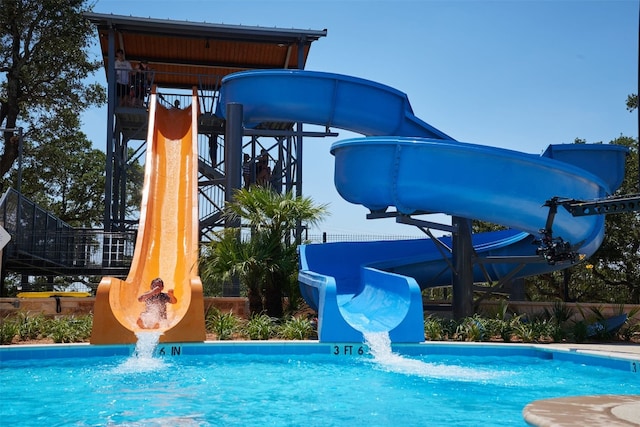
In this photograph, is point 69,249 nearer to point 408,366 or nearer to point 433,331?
point 433,331

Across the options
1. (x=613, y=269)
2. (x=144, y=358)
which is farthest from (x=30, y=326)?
(x=613, y=269)

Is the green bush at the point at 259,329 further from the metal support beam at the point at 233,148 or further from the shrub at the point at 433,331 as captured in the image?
the metal support beam at the point at 233,148

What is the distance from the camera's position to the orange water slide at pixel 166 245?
413 inches

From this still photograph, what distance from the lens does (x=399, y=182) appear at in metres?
11.9

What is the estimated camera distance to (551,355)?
1030 cm

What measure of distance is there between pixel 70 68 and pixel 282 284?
53.1 ft

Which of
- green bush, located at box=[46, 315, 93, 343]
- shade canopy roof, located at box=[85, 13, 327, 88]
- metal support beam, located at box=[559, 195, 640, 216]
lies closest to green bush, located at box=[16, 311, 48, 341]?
green bush, located at box=[46, 315, 93, 343]

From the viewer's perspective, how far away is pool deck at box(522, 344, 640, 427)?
3.77 m

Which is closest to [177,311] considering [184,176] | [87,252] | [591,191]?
[184,176]

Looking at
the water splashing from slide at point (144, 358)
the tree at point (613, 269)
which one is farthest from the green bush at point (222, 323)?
the tree at point (613, 269)

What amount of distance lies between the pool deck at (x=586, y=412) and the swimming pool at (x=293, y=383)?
4.65 feet

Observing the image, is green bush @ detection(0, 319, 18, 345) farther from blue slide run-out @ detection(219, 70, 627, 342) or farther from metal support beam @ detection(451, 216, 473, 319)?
→ metal support beam @ detection(451, 216, 473, 319)

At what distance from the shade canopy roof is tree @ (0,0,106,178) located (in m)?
4.04

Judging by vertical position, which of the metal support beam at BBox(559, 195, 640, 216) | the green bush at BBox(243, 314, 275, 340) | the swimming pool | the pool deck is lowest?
the swimming pool
